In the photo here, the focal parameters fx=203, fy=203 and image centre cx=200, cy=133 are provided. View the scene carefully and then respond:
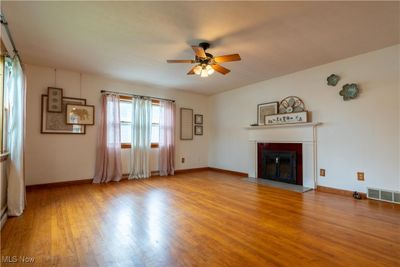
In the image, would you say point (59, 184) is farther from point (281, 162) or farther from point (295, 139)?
point (295, 139)

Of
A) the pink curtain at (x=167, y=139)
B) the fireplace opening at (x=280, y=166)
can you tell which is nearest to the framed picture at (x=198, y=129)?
the pink curtain at (x=167, y=139)

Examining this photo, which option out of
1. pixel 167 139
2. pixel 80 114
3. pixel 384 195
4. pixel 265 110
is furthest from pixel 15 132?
pixel 384 195

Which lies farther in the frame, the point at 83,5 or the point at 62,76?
the point at 62,76

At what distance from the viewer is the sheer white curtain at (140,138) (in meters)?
5.01

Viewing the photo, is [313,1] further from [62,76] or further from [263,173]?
[62,76]

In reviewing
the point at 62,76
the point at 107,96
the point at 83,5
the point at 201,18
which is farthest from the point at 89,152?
the point at 201,18

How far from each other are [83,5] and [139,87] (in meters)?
3.12

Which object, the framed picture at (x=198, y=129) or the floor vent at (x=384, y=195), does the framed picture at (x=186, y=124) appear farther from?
the floor vent at (x=384, y=195)

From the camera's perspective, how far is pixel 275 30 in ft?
8.59

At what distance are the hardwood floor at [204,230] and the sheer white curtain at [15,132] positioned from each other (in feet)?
1.10


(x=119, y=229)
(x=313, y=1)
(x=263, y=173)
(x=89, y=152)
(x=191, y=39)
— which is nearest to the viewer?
(x=313, y=1)

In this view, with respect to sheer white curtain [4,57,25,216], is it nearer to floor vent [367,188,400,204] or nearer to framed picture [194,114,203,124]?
framed picture [194,114,203,124]

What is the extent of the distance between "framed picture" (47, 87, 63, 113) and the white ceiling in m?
0.51

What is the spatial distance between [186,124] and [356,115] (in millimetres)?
4007
